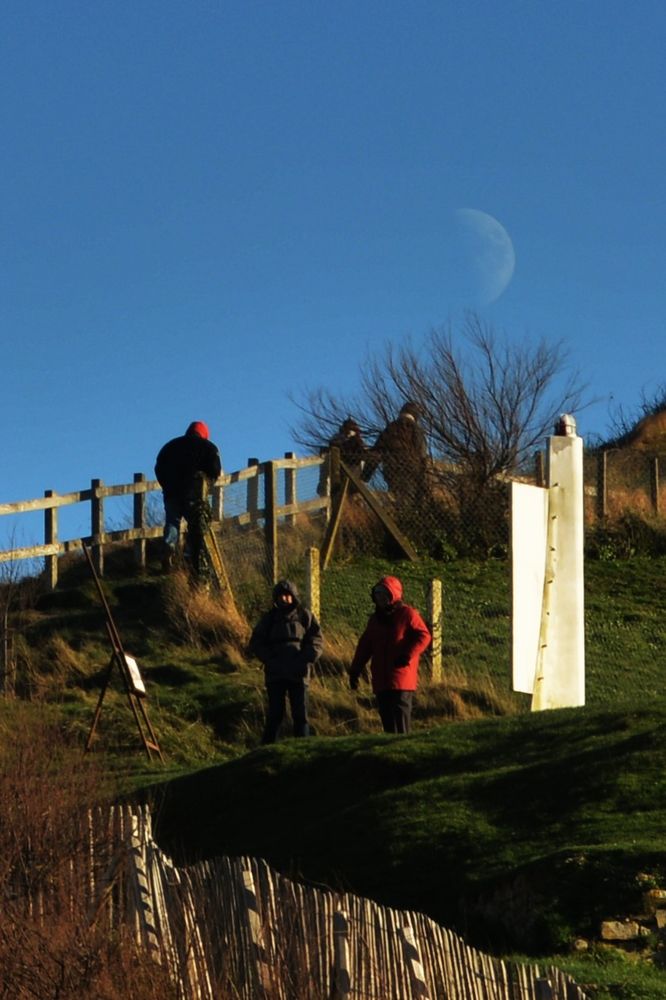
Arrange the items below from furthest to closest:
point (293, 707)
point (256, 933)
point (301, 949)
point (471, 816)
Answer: point (293, 707), point (471, 816), point (256, 933), point (301, 949)

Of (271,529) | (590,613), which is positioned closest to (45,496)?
(271,529)

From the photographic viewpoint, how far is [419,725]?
1873 centimetres

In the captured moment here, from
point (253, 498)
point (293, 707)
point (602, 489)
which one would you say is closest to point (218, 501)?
point (253, 498)

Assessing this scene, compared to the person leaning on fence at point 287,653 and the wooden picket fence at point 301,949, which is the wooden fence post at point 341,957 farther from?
the person leaning on fence at point 287,653

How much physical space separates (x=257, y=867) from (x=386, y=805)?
187 inches

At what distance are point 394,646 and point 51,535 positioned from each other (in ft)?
31.6

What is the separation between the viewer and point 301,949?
23.2 ft

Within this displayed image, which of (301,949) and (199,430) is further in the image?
(199,430)

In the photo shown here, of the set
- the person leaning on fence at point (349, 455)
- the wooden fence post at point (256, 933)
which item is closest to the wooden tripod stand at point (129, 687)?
the person leaning on fence at point (349, 455)

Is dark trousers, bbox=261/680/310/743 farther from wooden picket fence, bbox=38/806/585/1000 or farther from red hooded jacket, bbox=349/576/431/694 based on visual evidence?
wooden picket fence, bbox=38/806/585/1000

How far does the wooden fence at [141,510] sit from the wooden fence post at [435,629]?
3.80 meters

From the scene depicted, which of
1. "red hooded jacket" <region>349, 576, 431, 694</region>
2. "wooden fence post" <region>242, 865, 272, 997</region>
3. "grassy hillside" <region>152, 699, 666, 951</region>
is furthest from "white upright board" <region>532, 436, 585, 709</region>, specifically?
"wooden fence post" <region>242, 865, 272, 997</region>

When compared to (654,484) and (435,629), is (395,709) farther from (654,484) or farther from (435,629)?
(654,484)

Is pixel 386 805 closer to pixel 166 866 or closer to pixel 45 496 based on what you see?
pixel 166 866
